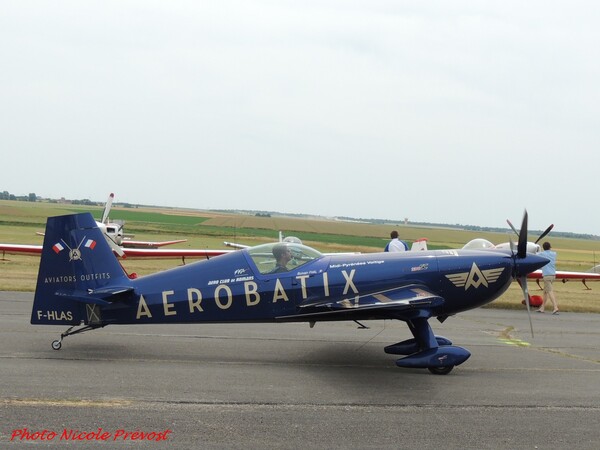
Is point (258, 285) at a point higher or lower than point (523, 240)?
lower

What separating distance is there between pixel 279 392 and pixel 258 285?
2099mm

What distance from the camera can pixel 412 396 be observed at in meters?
7.60

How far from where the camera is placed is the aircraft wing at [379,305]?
8.60 m

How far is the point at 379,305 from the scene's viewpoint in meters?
8.61

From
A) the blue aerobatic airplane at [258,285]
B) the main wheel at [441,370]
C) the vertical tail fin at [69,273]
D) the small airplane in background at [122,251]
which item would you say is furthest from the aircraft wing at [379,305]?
the small airplane in background at [122,251]

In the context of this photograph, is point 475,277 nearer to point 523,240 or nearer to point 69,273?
point 523,240

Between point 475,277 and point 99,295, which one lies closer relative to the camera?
point 99,295

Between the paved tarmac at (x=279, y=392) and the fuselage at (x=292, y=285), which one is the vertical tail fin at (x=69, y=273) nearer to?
the fuselage at (x=292, y=285)

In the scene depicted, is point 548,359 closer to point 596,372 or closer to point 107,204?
point 596,372

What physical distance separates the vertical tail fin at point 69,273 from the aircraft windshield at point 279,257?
6.28ft

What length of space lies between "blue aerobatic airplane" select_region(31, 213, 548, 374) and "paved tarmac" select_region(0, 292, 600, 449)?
24.3 inches

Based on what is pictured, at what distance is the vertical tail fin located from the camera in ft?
30.1

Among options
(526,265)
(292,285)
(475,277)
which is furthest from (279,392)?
(526,265)

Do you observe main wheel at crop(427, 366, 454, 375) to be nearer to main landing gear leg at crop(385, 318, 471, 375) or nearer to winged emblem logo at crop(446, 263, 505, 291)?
main landing gear leg at crop(385, 318, 471, 375)
